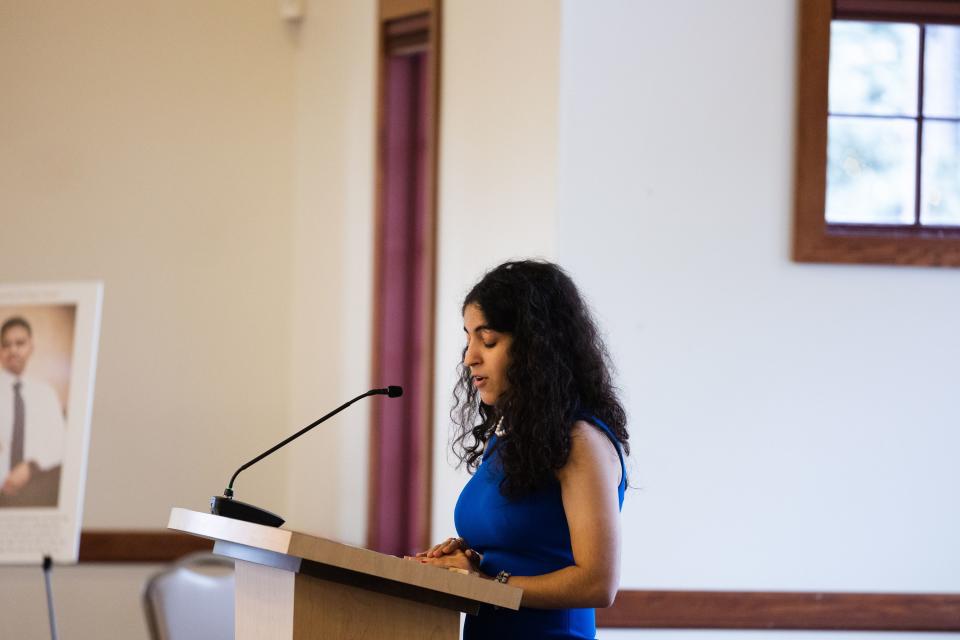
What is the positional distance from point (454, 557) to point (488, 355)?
0.37 meters

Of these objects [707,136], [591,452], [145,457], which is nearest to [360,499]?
[145,457]

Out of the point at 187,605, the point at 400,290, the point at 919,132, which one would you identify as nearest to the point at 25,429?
the point at 187,605

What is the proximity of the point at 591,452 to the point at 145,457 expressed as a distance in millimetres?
3641

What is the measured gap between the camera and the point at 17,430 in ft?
12.5

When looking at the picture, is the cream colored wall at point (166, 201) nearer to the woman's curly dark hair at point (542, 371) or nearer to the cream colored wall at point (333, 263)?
the cream colored wall at point (333, 263)

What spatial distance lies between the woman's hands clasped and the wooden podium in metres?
0.19

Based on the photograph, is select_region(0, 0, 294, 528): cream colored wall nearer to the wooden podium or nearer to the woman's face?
the woman's face

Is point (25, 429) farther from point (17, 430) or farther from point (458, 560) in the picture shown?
point (458, 560)

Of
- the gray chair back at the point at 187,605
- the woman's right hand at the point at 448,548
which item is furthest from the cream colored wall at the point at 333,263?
the woman's right hand at the point at 448,548

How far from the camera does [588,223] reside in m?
3.63

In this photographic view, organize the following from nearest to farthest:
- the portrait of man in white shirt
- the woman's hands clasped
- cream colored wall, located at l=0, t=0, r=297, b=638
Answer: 1. the woman's hands clasped
2. the portrait of man in white shirt
3. cream colored wall, located at l=0, t=0, r=297, b=638

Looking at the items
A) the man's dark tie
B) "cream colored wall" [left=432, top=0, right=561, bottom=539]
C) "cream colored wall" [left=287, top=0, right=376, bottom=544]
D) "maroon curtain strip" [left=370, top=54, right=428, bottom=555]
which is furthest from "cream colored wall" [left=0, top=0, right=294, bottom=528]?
the man's dark tie

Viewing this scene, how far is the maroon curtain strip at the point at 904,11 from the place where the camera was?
3716 millimetres

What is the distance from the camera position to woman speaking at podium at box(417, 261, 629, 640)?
2.01 meters
